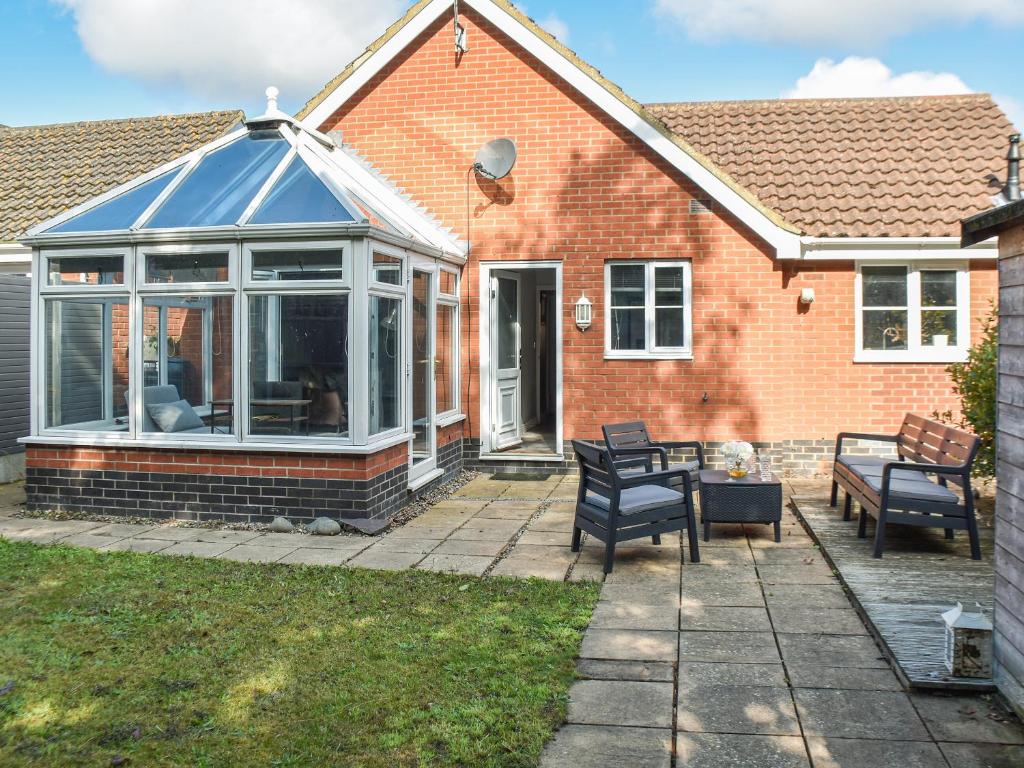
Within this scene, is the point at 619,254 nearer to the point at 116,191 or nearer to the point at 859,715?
the point at 116,191

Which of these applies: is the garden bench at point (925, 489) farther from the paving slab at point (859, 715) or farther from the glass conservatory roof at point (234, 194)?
the glass conservatory roof at point (234, 194)

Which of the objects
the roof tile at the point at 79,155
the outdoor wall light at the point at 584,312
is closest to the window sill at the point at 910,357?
the outdoor wall light at the point at 584,312

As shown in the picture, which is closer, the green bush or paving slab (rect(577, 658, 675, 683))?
paving slab (rect(577, 658, 675, 683))

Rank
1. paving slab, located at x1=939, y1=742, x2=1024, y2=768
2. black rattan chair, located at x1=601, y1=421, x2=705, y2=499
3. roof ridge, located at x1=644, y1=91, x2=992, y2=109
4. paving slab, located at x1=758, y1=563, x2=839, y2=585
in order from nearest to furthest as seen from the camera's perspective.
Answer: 1. paving slab, located at x1=939, y1=742, x2=1024, y2=768
2. paving slab, located at x1=758, y1=563, x2=839, y2=585
3. black rattan chair, located at x1=601, y1=421, x2=705, y2=499
4. roof ridge, located at x1=644, y1=91, x2=992, y2=109

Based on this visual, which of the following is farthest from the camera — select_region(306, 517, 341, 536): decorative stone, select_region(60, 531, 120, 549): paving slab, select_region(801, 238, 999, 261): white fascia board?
select_region(801, 238, 999, 261): white fascia board

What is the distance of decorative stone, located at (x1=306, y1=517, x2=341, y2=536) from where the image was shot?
803 cm

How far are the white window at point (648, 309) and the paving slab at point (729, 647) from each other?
20.4 feet

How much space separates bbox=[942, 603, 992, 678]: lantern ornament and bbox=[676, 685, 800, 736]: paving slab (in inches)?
Answer: 34.0

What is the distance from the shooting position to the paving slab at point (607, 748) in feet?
12.3

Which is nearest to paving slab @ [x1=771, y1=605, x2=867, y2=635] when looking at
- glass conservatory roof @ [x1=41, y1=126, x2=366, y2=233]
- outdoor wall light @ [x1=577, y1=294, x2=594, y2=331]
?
glass conservatory roof @ [x1=41, y1=126, x2=366, y2=233]

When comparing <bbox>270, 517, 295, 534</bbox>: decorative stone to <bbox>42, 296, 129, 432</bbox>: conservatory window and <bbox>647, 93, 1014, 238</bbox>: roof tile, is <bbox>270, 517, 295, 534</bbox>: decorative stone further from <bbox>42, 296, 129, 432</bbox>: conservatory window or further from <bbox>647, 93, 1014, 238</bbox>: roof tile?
<bbox>647, 93, 1014, 238</bbox>: roof tile

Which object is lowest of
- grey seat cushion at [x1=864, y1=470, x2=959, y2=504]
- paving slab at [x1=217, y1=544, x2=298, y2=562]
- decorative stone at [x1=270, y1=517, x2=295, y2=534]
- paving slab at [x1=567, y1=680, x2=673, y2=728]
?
paving slab at [x1=567, y1=680, x2=673, y2=728]

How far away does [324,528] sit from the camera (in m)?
8.03

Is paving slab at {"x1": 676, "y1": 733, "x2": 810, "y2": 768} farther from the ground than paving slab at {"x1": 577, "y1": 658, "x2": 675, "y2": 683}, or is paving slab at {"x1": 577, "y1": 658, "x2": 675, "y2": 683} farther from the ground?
paving slab at {"x1": 577, "y1": 658, "x2": 675, "y2": 683}
